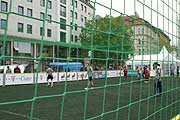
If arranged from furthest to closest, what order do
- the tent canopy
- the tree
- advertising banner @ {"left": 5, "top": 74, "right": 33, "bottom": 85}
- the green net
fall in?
advertising banner @ {"left": 5, "top": 74, "right": 33, "bottom": 85} < the tent canopy < the tree < the green net

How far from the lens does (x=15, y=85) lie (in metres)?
15.9

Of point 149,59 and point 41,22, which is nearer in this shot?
point 41,22

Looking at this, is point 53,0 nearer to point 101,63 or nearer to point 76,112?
point 101,63

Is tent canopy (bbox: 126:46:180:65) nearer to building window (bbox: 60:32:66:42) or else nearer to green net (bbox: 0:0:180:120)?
green net (bbox: 0:0:180:120)

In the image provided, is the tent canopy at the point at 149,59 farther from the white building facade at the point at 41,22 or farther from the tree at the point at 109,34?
the white building facade at the point at 41,22

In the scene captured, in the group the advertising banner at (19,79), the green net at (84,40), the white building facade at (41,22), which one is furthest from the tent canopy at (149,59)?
the advertising banner at (19,79)

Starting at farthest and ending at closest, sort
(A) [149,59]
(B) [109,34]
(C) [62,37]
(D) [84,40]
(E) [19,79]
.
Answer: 1. (E) [19,79]
2. (A) [149,59]
3. (D) [84,40]
4. (C) [62,37]
5. (B) [109,34]

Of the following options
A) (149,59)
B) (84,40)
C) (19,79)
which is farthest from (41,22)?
(19,79)

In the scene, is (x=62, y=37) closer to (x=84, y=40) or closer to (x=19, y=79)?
(x=84, y=40)

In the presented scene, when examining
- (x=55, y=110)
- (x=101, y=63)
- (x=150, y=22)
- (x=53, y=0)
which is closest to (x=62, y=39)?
(x=53, y=0)

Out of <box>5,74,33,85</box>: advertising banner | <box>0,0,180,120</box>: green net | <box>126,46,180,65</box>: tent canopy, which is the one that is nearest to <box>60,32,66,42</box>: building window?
<box>0,0,180,120</box>: green net

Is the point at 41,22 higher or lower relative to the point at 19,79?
higher

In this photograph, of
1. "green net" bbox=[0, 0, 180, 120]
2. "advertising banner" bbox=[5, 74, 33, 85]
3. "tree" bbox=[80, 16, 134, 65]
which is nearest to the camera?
"green net" bbox=[0, 0, 180, 120]

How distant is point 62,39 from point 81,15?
1.02 feet
